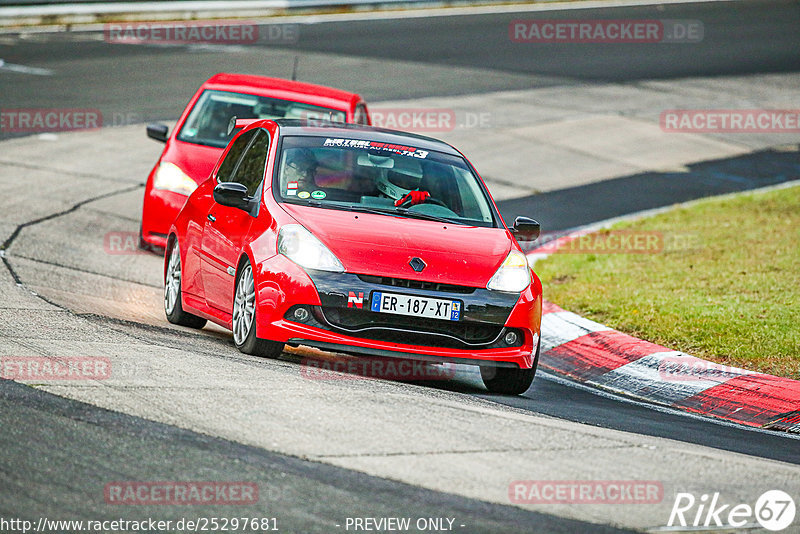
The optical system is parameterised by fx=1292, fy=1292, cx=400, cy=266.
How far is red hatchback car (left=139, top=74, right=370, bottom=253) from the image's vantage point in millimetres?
11969

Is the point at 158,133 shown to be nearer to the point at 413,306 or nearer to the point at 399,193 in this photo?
the point at 399,193

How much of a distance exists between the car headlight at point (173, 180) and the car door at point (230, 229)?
99.4 inches

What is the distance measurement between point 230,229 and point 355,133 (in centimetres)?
129

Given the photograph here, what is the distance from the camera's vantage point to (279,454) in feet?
18.5

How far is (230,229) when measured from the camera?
8.55m

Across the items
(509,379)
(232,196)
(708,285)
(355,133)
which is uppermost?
(355,133)

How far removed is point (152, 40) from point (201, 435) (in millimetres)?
23496

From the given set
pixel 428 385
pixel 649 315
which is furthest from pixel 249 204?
pixel 649 315

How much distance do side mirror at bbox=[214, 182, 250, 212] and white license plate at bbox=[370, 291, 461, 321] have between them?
1.33 metres

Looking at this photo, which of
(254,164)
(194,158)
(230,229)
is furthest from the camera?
(194,158)

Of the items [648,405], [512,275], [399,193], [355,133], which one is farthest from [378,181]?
[648,405]

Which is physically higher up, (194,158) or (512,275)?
(512,275)

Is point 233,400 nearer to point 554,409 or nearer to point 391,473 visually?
point 391,473

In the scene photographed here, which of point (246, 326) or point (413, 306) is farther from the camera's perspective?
point (246, 326)
